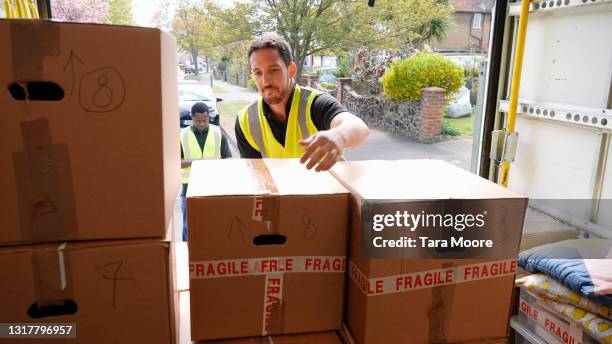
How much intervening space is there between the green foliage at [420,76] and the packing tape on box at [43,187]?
8852 millimetres

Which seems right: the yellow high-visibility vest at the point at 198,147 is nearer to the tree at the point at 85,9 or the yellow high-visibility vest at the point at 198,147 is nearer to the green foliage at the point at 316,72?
the tree at the point at 85,9

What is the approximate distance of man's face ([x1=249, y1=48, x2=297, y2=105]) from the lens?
1.73m

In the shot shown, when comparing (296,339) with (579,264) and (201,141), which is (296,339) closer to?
(579,264)

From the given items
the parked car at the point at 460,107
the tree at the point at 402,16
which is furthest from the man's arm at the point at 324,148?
the parked car at the point at 460,107

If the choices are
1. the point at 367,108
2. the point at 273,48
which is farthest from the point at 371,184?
the point at 367,108

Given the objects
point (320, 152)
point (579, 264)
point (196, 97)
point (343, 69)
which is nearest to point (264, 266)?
point (320, 152)

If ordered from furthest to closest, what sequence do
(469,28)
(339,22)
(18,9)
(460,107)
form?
(469,28)
(460,107)
(339,22)
(18,9)

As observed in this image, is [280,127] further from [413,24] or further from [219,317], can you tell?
[413,24]

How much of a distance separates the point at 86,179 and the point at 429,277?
0.74 m

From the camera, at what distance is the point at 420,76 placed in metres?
9.23

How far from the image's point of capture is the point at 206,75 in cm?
1020

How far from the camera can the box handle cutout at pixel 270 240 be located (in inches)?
40.0

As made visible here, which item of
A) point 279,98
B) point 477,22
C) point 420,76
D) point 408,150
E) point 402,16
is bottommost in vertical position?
point 408,150

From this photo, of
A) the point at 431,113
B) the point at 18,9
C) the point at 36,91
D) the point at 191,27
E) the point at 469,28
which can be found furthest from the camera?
the point at 469,28
